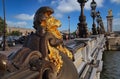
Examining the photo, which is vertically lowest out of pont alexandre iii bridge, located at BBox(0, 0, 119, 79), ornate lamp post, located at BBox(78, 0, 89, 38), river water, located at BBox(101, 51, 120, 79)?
river water, located at BBox(101, 51, 120, 79)

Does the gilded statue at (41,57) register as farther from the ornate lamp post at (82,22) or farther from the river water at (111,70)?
the river water at (111,70)

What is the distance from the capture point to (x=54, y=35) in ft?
8.43

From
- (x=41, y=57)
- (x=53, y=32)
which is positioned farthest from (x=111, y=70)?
(x=41, y=57)

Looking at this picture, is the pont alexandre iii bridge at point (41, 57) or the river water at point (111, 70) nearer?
the pont alexandre iii bridge at point (41, 57)

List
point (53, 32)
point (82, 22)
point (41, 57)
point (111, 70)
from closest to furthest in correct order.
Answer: point (41, 57) < point (53, 32) < point (82, 22) < point (111, 70)

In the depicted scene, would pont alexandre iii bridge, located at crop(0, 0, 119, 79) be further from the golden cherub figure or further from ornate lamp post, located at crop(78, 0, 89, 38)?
ornate lamp post, located at crop(78, 0, 89, 38)

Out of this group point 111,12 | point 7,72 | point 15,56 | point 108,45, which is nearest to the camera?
point 7,72

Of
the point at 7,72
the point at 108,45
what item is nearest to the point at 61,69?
the point at 7,72

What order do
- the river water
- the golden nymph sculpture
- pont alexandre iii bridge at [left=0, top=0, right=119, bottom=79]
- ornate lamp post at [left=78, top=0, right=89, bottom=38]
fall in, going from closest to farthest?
pont alexandre iii bridge at [left=0, top=0, right=119, bottom=79], the golden nymph sculpture, ornate lamp post at [left=78, top=0, right=89, bottom=38], the river water

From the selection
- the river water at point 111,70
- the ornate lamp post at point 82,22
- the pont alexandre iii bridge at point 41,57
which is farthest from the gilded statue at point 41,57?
the river water at point 111,70

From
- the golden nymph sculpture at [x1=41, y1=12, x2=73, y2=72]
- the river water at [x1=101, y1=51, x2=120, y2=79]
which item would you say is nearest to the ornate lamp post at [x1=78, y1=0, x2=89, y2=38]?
the river water at [x1=101, y1=51, x2=120, y2=79]

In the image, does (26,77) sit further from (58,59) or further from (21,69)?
(58,59)

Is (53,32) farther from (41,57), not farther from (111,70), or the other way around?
(111,70)

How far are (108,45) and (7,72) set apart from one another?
68.4 metres
